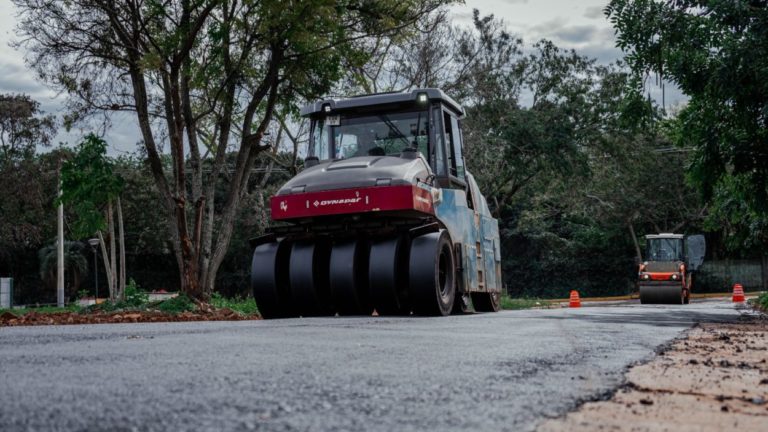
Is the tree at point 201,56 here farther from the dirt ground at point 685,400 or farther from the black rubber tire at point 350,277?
the dirt ground at point 685,400

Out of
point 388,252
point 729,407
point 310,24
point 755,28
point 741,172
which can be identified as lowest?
point 729,407

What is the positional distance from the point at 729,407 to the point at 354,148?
957 cm

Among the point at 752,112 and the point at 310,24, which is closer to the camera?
the point at 752,112

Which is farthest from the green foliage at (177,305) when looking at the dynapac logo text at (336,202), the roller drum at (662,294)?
the roller drum at (662,294)

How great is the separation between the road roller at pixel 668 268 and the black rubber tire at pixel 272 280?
63.0 ft

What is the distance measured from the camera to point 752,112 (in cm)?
1388

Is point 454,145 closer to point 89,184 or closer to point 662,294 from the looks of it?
point 89,184

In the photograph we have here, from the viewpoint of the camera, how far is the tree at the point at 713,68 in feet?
43.1

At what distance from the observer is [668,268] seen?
93.1 feet

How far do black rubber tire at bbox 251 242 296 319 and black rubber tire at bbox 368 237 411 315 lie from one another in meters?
1.40

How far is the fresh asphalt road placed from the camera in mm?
2770

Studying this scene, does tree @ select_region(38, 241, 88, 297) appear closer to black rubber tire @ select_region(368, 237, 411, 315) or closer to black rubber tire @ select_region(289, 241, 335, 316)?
black rubber tire @ select_region(289, 241, 335, 316)

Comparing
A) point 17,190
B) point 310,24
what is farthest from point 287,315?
point 17,190

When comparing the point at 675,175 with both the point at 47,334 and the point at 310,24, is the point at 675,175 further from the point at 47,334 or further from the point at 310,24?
the point at 47,334
